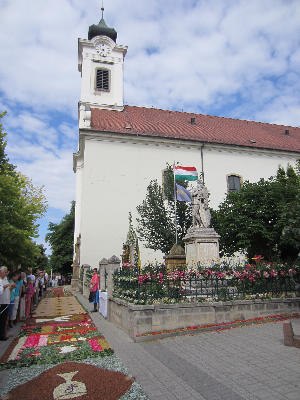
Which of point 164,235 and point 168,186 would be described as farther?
point 168,186

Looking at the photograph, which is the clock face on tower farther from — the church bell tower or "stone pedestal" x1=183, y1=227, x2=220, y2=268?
"stone pedestal" x1=183, y1=227, x2=220, y2=268

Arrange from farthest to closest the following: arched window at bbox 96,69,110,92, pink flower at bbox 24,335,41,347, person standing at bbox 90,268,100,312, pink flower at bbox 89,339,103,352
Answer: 1. arched window at bbox 96,69,110,92
2. person standing at bbox 90,268,100,312
3. pink flower at bbox 24,335,41,347
4. pink flower at bbox 89,339,103,352

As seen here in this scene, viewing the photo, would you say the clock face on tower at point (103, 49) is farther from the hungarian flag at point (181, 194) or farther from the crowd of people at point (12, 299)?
the crowd of people at point (12, 299)

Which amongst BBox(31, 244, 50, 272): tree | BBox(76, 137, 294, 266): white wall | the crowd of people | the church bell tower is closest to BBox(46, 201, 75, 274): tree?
BBox(31, 244, 50, 272): tree

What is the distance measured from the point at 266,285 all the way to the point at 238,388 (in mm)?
→ 5906

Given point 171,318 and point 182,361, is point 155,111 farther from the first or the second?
point 182,361

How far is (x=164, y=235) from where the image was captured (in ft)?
63.2

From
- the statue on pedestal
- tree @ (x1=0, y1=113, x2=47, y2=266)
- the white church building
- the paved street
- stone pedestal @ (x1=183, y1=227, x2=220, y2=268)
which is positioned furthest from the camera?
the white church building

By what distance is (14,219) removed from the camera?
1605cm

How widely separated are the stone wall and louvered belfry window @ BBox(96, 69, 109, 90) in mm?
24969

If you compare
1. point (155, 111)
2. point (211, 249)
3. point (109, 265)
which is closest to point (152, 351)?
point (109, 265)

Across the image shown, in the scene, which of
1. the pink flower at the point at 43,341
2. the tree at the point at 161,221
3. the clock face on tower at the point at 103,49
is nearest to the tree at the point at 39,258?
the tree at the point at 161,221

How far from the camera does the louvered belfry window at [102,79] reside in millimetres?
29844

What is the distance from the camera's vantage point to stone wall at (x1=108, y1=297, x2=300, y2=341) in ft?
24.7
